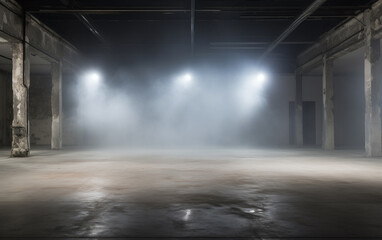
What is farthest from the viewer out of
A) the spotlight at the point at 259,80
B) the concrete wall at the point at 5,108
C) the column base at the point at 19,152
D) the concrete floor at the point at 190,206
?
the spotlight at the point at 259,80

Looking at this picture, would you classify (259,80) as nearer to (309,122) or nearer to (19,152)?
(309,122)

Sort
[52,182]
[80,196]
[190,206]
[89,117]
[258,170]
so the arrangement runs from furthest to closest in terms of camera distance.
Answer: [89,117] < [258,170] < [52,182] < [80,196] < [190,206]

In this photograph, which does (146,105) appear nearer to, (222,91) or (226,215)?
(222,91)

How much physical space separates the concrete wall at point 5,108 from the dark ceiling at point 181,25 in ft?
20.4

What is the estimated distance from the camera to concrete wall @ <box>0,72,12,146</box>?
25312 mm

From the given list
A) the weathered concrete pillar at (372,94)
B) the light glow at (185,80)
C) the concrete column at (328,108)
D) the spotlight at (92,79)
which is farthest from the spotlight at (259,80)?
the weathered concrete pillar at (372,94)

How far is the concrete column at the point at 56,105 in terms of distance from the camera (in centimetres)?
2014

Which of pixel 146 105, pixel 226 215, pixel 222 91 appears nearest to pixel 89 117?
pixel 146 105

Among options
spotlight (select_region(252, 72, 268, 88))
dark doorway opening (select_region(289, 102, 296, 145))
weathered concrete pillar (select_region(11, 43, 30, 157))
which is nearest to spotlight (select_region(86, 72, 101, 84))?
weathered concrete pillar (select_region(11, 43, 30, 157))

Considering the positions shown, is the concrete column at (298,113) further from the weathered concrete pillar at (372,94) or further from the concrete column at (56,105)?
the concrete column at (56,105)

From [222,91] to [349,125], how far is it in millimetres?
9257

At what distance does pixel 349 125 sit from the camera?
26.8 meters

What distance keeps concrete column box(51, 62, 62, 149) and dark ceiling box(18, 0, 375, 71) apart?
1.95 meters

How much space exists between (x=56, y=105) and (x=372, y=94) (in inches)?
601
